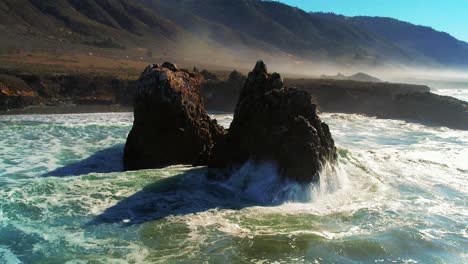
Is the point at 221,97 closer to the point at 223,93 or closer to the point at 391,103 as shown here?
the point at 223,93

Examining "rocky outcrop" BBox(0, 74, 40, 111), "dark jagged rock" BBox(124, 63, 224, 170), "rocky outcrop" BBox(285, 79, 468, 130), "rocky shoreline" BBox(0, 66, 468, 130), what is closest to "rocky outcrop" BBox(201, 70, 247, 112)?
"rocky shoreline" BBox(0, 66, 468, 130)

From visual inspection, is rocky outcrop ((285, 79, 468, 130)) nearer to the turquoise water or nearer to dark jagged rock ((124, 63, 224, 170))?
the turquoise water

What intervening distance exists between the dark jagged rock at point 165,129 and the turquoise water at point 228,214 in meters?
1.23

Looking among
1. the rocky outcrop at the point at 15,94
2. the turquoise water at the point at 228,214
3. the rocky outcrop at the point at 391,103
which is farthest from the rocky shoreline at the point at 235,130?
the rocky outcrop at the point at 391,103

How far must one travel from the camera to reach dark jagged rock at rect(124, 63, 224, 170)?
19922mm

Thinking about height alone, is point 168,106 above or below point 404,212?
above

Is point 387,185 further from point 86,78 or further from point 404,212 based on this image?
point 86,78

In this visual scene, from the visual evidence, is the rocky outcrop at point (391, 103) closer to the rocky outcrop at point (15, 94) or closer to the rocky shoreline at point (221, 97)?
the rocky shoreline at point (221, 97)

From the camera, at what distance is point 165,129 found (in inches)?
797

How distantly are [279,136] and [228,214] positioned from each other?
399 cm

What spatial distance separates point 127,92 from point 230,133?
31.6 meters

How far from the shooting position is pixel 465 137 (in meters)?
33.8

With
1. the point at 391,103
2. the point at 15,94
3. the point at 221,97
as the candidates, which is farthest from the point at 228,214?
the point at 391,103

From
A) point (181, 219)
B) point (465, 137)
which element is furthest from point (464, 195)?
point (465, 137)
